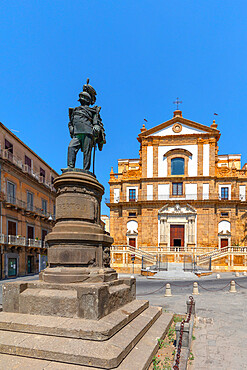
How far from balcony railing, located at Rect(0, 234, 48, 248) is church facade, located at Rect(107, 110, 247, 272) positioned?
1103 centimetres

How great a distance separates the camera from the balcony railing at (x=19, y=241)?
23.7 metres

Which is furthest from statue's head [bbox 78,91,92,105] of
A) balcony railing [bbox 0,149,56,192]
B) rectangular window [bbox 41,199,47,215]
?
rectangular window [bbox 41,199,47,215]

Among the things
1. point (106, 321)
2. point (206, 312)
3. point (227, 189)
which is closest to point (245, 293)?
point (206, 312)

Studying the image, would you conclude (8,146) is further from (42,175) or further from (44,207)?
(44,207)

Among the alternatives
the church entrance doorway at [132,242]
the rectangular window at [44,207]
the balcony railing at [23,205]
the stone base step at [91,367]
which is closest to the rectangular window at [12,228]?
the balcony railing at [23,205]

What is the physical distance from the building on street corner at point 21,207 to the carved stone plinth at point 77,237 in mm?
18770

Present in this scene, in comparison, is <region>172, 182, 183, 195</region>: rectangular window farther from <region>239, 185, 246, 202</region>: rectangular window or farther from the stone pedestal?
the stone pedestal

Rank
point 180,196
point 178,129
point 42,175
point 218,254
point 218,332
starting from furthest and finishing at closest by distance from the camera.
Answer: point 178,129 → point 180,196 → point 42,175 → point 218,254 → point 218,332

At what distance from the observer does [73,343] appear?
4.64 metres

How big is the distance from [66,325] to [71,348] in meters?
0.53

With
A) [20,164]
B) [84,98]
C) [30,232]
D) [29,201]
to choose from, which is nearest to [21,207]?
[29,201]

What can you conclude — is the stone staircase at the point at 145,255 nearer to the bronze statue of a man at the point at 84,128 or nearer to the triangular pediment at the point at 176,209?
the triangular pediment at the point at 176,209

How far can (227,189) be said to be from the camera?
35.2m

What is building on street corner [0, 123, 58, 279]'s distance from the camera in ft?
79.6
